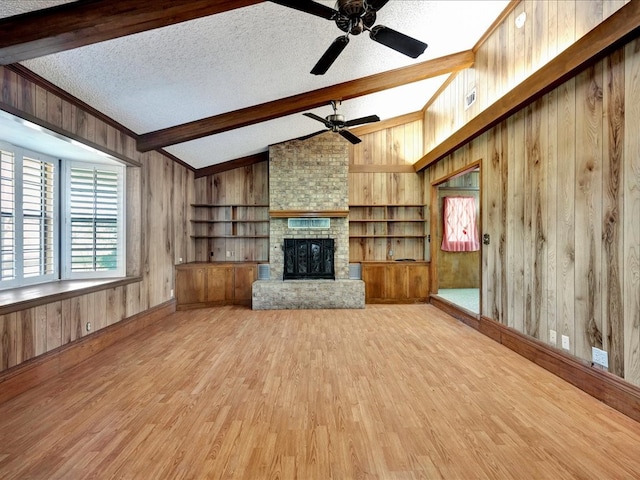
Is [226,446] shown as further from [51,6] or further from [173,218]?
[173,218]

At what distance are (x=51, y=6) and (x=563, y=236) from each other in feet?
14.2

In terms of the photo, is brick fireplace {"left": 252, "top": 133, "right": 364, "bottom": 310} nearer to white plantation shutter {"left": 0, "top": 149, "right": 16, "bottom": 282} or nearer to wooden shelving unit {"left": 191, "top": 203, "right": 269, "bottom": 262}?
wooden shelving unit {"left": 191, "top": 203, "right": 269, "bottom": 262}

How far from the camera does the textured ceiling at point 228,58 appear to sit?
2445 mm

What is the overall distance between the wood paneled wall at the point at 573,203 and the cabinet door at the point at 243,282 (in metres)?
4.09

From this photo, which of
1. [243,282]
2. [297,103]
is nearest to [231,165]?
[243,282]

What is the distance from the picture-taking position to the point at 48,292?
295 centimetres

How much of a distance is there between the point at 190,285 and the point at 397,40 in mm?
4951

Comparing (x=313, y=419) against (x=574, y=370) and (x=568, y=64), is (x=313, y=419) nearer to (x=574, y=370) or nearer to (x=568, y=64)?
(x=574, y=370)

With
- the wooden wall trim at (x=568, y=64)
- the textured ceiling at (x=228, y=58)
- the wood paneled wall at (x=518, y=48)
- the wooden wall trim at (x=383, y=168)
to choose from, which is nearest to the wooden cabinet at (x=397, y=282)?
the wooden wall trim at (x=383, y=168)

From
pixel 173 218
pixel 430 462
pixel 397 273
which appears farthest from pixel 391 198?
pixel 430 462

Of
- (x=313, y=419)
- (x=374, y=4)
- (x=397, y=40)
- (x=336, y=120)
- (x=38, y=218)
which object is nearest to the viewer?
A: (x=374, y=4)

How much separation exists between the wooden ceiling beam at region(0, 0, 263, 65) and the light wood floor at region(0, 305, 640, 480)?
2597mm

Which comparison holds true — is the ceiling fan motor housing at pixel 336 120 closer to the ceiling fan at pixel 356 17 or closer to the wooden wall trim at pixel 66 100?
the ceiling fan at pixel 356 17

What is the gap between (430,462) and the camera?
1671 mm
